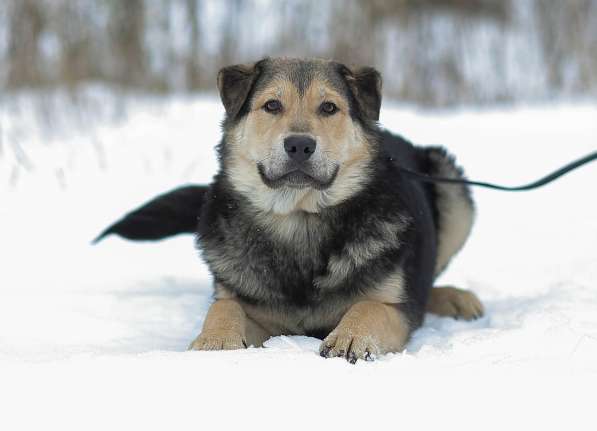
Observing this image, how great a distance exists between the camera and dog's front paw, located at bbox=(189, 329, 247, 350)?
3412mm

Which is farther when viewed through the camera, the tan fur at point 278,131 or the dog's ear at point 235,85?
the dog's ear at point 235,85

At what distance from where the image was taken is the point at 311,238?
398 cm

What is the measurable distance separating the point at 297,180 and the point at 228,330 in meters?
0.80

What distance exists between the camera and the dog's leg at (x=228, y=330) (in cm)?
343

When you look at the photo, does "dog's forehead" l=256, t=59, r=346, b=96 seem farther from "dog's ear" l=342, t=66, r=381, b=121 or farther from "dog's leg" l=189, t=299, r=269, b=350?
"dog's leg" l=189, t=299, r=269, b=350

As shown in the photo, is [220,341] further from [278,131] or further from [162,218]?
[162,218]

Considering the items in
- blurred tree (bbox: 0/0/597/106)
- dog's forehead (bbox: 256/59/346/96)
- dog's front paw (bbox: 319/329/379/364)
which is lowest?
dog's front paw (bbox: 319/329/379/364)

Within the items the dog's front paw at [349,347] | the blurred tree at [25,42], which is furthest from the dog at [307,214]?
the blurred tree at [25,42]

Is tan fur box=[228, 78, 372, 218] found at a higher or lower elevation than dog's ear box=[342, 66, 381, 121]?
lower

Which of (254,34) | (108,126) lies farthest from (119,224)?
(254,34)

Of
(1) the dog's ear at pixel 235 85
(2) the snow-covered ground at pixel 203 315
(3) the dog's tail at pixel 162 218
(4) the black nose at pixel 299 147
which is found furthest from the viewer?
(3) the dog's tail at pixel 162 218

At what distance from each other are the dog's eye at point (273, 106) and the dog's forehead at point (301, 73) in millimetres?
122

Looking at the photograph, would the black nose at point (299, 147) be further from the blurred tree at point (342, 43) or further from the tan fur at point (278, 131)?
the blurred tree at point (342, 43)

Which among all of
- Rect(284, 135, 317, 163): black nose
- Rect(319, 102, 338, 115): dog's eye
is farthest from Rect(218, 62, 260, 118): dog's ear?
Rect(284, 135, 317, 163): black nose
